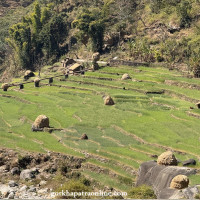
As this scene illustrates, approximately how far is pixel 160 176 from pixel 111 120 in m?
14.5

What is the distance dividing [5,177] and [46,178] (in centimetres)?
333

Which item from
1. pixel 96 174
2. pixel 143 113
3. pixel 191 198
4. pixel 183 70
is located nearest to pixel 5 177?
pixel 96 174

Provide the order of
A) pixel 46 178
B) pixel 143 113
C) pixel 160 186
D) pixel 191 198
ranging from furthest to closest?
pixel 143 113, pixel 46 178, pixel 160 186, pixel 191 198

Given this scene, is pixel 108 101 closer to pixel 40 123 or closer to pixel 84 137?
pixel 40 123

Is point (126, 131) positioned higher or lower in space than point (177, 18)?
lower

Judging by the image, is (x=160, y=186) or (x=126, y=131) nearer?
(x=160, y=186)

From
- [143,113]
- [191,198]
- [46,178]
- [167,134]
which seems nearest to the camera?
[191,198]

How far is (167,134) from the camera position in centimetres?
3038

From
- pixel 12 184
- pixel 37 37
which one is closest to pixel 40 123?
pixel 12 184

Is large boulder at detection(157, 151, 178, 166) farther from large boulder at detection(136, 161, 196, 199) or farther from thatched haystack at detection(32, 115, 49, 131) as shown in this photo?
thatched haystack at detection(32, 115, 49, 131)

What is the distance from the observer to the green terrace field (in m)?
26.3

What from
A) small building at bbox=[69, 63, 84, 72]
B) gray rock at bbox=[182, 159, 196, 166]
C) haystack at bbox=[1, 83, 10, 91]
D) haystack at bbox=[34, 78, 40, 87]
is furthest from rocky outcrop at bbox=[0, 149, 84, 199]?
small building at bbox=[69, 63, 84, 72]

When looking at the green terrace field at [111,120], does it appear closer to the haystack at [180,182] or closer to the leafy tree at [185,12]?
the haystack at [180,182]

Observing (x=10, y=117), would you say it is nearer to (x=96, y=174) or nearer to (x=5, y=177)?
(x=5, y=177)
